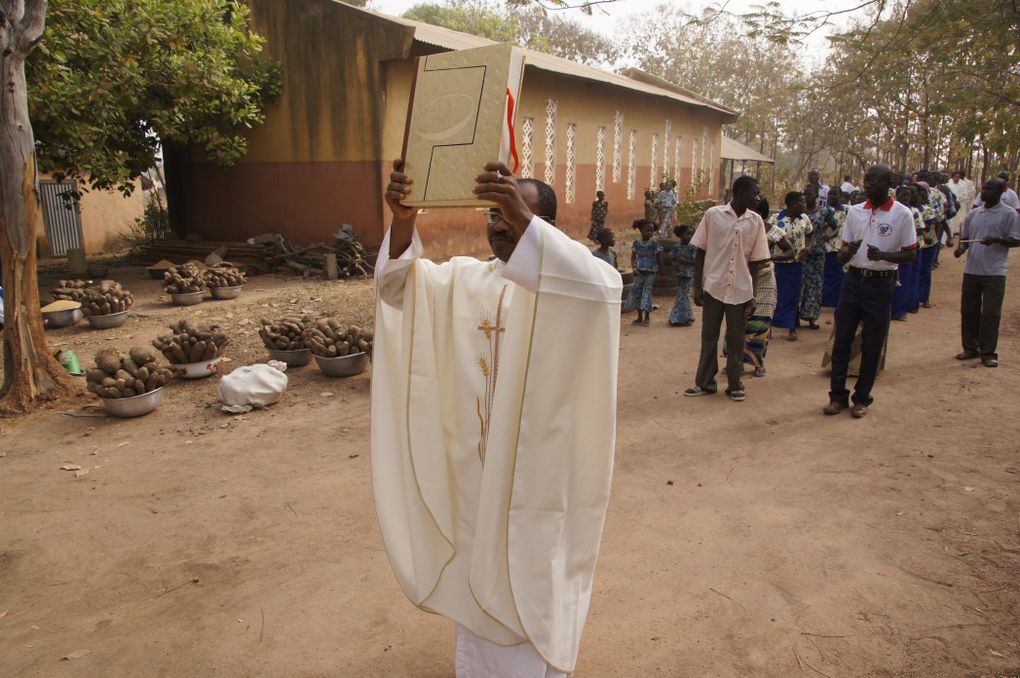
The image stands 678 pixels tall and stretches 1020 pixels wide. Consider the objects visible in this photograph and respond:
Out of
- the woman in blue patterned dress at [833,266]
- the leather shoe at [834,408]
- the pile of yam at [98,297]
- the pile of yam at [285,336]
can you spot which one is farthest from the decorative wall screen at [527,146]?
the leather shoe at [834,408]

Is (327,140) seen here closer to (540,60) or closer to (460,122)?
(540,60)

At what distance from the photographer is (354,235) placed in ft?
44.9

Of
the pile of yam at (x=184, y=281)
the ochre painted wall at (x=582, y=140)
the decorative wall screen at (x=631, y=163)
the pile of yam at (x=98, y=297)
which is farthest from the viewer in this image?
the decorative wall screen at (x=631, y=163)

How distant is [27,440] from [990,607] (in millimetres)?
6868

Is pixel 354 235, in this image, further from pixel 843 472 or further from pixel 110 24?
pixel 843 472

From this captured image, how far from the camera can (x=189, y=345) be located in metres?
7.18

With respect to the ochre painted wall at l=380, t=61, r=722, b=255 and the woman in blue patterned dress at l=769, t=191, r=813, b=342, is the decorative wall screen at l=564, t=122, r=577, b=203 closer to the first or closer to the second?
the ochre painted wall at l=380, t=61, r=722, b=255

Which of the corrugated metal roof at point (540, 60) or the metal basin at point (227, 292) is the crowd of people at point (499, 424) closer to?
the corrugated metal roof at point (540, 60)

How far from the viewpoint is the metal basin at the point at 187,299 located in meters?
11.0

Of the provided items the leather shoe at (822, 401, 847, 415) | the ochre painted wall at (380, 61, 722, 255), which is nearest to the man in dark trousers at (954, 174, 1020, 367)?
the leather shoe at (822, 401, 847, 415)

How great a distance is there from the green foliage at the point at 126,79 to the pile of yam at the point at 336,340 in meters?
5.65

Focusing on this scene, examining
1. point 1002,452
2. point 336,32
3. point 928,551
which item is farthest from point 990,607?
point 336,32

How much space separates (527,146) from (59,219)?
11.4 metres

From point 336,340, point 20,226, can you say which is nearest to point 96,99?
point 20,226
